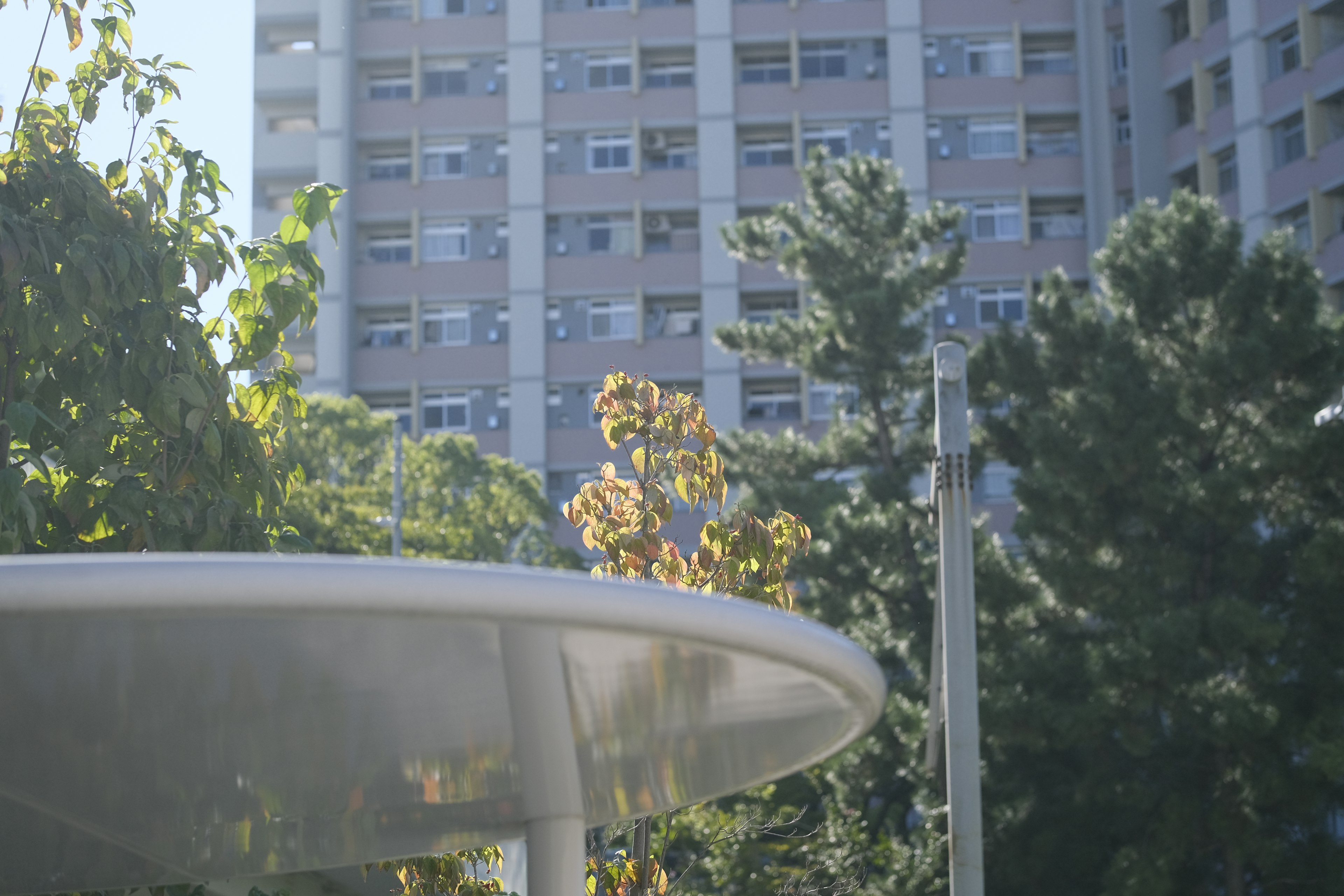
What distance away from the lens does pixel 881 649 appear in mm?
20453

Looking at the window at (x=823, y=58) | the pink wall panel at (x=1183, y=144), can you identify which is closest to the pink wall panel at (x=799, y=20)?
the window at (x=823, y=58)

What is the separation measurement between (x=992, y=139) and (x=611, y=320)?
1097 cm

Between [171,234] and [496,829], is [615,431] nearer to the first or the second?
[171,234]

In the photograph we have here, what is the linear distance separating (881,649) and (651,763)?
1742cm

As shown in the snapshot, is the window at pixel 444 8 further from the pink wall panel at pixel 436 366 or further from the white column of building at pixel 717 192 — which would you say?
the pink wall panel at pixel 436 366

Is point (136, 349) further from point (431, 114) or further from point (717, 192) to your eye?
point (431, 114)

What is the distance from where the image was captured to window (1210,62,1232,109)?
4038cm

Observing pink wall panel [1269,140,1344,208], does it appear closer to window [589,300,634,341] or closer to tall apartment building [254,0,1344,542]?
tall apartment building [254,0,1344,542]

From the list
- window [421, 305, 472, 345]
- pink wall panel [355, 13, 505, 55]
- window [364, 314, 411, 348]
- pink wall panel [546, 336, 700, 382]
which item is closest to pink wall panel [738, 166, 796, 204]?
pink wall panel [546, 336, 700, 382]

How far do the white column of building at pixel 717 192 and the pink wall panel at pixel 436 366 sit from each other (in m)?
5.38

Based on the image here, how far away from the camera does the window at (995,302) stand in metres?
43.2

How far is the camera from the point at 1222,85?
4078 centimetres

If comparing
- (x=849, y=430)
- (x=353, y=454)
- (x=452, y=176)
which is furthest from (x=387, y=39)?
(x=849, y=430)

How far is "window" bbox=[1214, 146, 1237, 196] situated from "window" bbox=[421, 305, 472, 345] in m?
18.8
